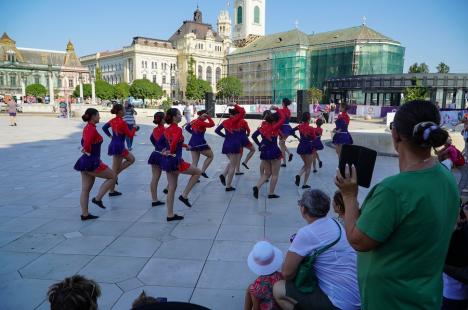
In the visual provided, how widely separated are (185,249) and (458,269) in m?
3.47

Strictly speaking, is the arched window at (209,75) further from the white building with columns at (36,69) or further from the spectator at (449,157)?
the spectator at (449,157)

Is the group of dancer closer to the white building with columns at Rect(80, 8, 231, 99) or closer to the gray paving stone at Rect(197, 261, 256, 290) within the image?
the gray paving stone at Rect(197, 261, 256, 290)

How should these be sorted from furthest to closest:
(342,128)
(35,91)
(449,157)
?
(35,91)
(342,128)
(449,157)

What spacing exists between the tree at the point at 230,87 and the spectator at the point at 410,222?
77.5 meters

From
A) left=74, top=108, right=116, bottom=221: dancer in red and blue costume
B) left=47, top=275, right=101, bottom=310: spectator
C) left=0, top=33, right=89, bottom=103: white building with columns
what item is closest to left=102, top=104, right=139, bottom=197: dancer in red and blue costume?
left=74, top=108, right=116, bottom=221: dancer in red and blue costume

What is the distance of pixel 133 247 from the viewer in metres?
5.31

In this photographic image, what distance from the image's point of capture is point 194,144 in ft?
30.2

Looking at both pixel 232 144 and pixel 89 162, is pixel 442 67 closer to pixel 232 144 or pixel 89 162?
pixel 232 144

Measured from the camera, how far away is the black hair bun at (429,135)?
1766 millimetres

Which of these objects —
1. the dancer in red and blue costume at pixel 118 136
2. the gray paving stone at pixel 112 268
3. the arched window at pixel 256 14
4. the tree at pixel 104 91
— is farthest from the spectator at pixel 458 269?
the arched window at pixel 256 14

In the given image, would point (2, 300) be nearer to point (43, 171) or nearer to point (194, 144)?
point (194, 144)

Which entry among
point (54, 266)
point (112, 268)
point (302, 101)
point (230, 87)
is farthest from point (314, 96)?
point (54, 266)

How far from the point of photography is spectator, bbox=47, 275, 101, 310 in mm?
2126

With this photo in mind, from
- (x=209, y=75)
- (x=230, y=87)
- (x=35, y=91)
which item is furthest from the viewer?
(x=209, y=75)
